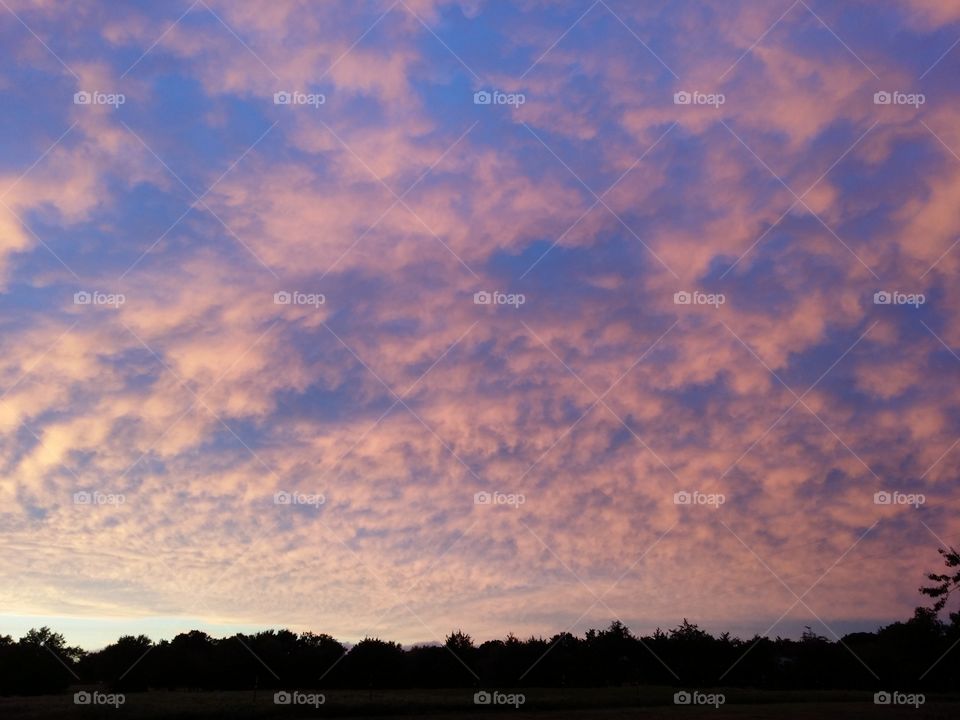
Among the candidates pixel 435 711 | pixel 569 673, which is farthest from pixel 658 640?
pixel 435 711

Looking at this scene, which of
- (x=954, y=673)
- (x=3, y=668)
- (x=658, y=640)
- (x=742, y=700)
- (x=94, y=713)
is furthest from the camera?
(x=658, y=640)

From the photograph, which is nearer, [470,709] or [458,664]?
[470,709]

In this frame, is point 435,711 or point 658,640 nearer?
point 435,711

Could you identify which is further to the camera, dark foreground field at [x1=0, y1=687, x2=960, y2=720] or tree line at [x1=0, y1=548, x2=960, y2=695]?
tree line at [x1=0, y1=548, x2=960, y2=695]

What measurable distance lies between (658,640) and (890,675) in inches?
1512

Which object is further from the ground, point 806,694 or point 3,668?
point 3,668

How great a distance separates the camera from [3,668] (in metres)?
88.1

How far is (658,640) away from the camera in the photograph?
119m

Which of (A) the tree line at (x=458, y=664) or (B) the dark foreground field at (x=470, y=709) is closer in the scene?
(B) the dark foreground field at (x=470, y=709)

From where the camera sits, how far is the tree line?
89938mm

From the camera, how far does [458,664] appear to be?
103 metres

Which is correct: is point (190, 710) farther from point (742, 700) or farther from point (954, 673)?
point (954, 673)

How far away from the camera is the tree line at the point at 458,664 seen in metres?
89.9

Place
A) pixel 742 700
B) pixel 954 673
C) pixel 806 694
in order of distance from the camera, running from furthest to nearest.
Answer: pixel 806 694 < pixel 742 700 < pixel 954 673
